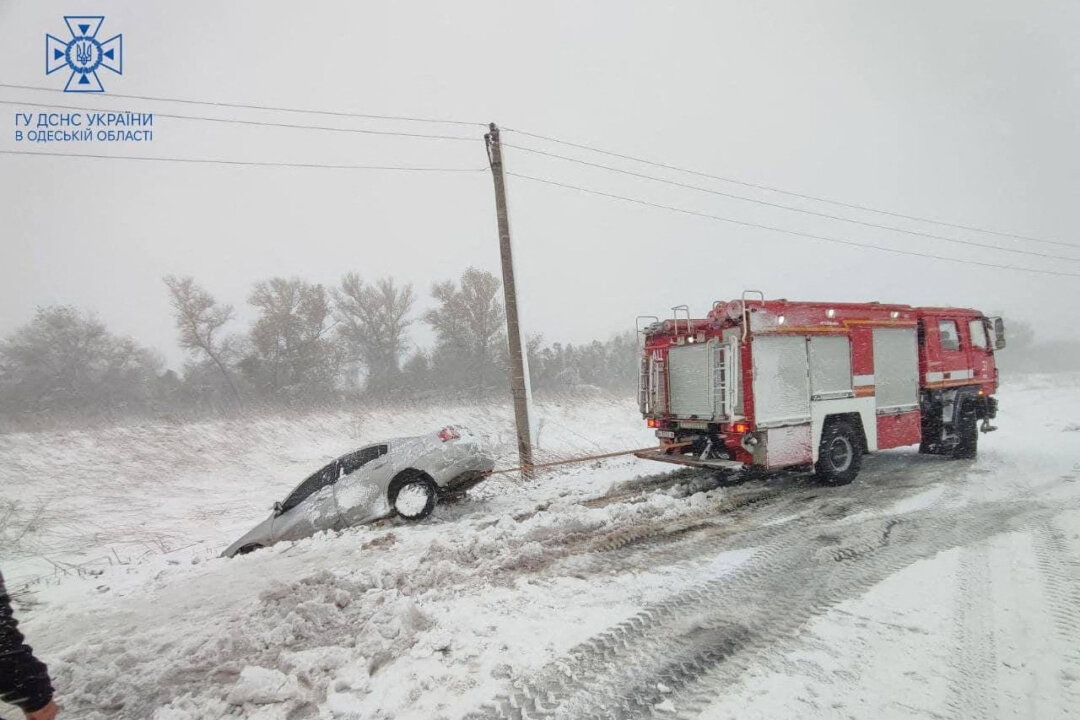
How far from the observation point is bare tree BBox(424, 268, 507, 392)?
26.1 metres

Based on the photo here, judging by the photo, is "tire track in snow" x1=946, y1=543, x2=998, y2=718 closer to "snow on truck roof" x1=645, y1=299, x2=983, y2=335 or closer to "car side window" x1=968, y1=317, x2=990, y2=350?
"snow on truck roof" x1=645, y1=299, x2=983, y2=335

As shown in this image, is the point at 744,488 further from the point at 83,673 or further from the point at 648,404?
the point at 83,673

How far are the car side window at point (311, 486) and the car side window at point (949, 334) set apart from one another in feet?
36.3

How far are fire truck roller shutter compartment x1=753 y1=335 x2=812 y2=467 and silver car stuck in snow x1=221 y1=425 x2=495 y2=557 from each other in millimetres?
4277

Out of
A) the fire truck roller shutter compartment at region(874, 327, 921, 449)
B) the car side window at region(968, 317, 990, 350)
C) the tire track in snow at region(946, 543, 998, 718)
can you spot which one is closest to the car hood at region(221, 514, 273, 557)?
the tire track in snow at region(946, 543, 998, 718)

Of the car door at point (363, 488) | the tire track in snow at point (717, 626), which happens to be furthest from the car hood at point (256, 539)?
the tire track in snow at point (717, 626)

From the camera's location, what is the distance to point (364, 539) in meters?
5.96

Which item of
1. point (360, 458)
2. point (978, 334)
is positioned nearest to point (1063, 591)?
point (360, 458)

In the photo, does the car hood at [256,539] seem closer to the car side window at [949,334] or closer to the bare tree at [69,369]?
the car side window at [949,334]

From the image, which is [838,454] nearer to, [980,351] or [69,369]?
[980,351]

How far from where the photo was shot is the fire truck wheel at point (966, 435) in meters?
9.52

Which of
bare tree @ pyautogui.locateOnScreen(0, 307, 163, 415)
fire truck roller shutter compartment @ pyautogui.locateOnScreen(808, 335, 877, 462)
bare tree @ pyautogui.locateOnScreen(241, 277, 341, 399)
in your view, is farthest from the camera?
bare tree @ pyautogui.locateOnScreen(241, 277, 341, 399)

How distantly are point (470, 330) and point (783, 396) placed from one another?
20776mm

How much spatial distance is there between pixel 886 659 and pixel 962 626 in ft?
2.94
